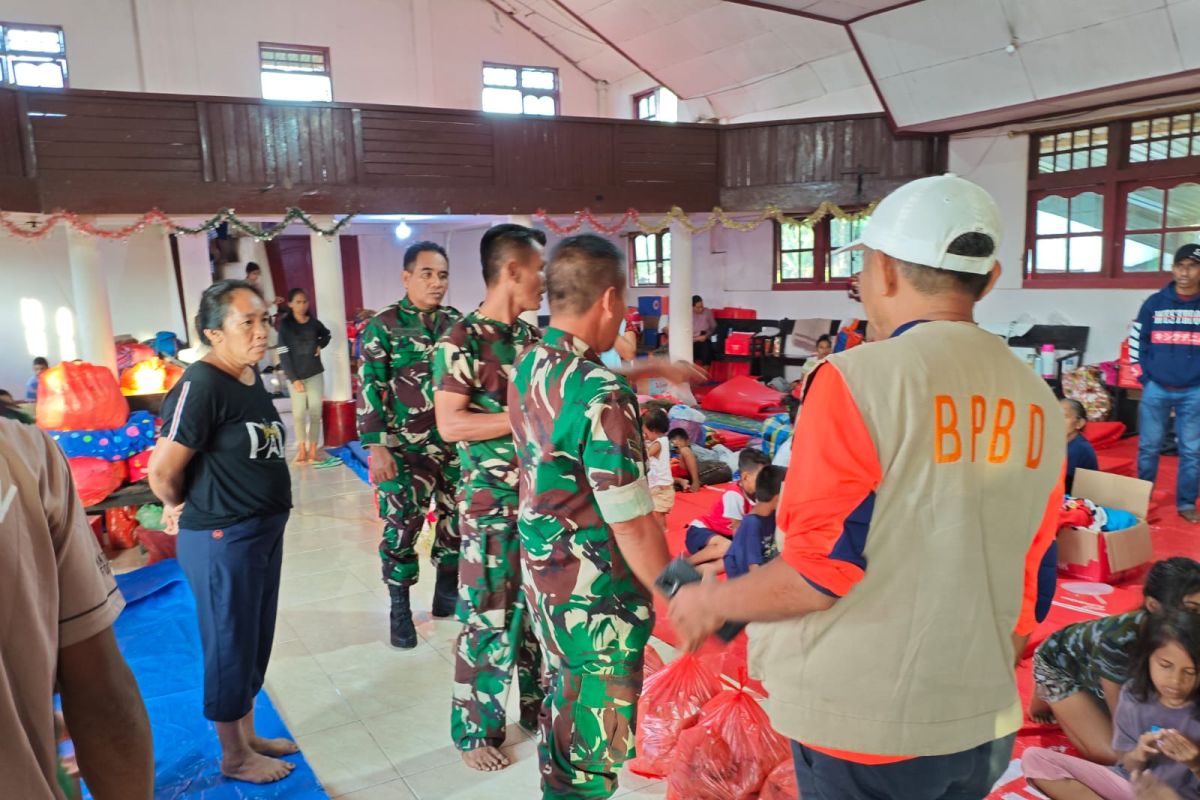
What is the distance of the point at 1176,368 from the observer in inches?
214

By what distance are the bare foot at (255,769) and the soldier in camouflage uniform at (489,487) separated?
60 centimetres

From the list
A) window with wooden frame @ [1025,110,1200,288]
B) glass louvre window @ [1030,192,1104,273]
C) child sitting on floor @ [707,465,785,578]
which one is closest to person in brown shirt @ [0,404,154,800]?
child sitting on floor @ [707,465,785,578]

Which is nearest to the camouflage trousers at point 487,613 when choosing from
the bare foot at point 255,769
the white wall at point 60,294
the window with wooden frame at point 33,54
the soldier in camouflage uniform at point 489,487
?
the soldier in camouflage uniform at point 489,487

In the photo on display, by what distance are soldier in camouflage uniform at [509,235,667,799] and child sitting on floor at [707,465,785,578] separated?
3.98ft

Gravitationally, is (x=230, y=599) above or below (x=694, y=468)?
above

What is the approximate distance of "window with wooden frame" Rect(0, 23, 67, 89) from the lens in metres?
10.7

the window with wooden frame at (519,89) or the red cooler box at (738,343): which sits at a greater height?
the window with wooden frame at (519,89)

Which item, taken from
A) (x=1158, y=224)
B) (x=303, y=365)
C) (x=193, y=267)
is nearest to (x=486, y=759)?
(x=303, y=365)

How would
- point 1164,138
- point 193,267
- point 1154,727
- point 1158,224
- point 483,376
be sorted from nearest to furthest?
1. point 1154,727
2. point 483,376
3. point 1164,138
4. point 1158,224
5. point 193,267

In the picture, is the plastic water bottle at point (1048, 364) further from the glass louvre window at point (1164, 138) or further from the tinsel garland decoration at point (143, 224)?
the tinsel garland decoration at point (143, 224)

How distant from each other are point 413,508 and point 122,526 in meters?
2.85

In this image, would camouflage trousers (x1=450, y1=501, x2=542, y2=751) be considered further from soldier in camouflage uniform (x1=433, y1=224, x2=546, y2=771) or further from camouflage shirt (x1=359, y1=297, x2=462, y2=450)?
camouflage shirt (x1=359, y1=297, x2=462, y2=450)

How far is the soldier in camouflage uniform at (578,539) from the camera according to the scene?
203 cm

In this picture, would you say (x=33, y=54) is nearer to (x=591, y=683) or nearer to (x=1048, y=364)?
(x=591, y=683)
